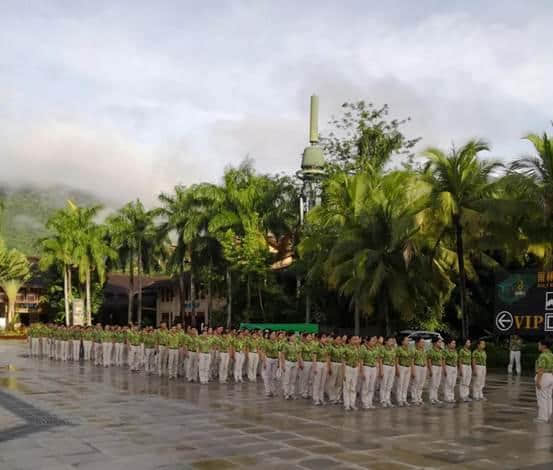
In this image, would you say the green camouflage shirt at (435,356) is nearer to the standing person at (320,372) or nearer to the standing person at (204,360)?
the standing person at (320,372)

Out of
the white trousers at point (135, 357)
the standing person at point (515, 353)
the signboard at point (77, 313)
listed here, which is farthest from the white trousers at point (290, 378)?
the signboard at point (77, 313)

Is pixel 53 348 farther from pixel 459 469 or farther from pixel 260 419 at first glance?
pixel 459 469

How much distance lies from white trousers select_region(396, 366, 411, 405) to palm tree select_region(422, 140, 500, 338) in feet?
30.2

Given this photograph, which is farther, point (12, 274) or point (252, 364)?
point (12, 274)

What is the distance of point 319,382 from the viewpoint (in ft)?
51.3

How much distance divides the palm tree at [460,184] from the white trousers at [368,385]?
10221 millimetres

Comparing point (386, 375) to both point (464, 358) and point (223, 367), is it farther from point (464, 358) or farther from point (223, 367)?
point (223, 367)

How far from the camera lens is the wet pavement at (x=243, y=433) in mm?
9438

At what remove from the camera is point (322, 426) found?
12.4 meters

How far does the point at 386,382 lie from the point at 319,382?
1506mm

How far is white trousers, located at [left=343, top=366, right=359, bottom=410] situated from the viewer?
14719 millimetres

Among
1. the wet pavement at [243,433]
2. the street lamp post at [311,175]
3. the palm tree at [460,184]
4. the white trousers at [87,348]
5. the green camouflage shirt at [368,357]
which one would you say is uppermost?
the street lamp post at [311,175]

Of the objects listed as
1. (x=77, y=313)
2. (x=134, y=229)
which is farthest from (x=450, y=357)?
(x=134, y=229)

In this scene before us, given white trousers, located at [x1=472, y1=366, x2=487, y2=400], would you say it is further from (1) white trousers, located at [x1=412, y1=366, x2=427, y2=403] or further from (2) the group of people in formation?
(1) white trousers, located at [x1=412, y1=366, x2=427, y2=403]
